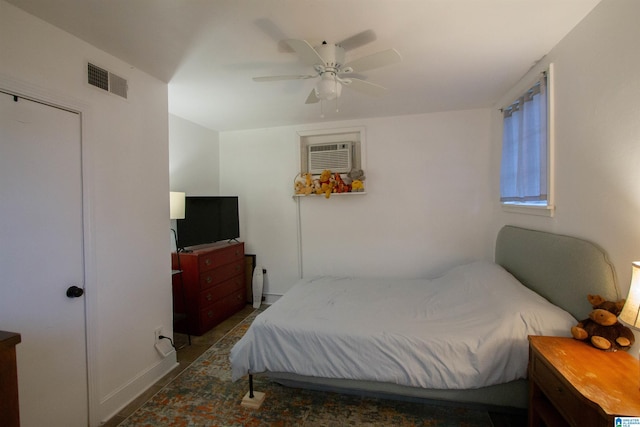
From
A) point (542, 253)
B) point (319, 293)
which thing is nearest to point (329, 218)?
point (319, 293)

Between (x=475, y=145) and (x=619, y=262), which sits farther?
(x=475, y=145)

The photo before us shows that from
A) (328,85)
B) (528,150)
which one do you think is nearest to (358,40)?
(328,85)

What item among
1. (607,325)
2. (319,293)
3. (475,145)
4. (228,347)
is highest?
(475,145)

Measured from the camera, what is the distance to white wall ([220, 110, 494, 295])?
334 centimetres

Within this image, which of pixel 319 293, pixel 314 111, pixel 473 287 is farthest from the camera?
pixel 314 111

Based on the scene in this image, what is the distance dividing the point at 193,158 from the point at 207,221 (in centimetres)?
88

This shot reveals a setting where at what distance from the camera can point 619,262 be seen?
143cm

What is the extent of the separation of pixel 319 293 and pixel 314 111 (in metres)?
2.04

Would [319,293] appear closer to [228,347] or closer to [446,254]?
[228,347]

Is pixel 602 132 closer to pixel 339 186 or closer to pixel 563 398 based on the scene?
pixel 563 398

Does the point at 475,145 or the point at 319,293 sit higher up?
the point at 475,145

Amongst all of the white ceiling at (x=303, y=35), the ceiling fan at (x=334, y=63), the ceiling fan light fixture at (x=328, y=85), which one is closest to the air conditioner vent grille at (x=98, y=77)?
the white ceiling at (x=303, y=35)

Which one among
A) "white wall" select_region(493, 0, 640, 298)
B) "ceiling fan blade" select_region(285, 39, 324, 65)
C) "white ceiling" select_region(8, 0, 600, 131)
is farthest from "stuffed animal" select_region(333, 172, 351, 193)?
"white wall" select_region(493, 0, 640, 298)

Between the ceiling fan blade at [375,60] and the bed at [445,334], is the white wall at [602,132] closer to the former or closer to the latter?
the bed at [445,334]
